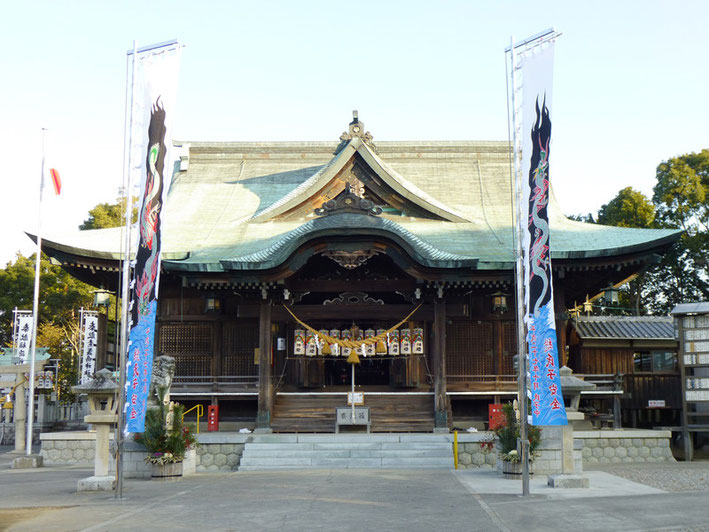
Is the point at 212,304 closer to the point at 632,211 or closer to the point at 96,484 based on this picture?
the point at 96,484

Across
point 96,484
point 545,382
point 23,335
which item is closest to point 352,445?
point 96,484

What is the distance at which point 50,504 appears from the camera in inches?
487

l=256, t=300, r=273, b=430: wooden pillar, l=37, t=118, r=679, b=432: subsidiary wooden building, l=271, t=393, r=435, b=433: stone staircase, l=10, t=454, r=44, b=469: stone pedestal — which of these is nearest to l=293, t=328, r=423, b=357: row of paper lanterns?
l=37, t=118, r=679, b=432: subsidiary wooden building

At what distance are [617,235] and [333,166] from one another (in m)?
9.56

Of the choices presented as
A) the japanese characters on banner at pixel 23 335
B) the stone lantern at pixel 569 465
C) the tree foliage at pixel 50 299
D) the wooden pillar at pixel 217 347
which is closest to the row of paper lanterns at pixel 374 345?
the wooden pillar at pixel 217 347

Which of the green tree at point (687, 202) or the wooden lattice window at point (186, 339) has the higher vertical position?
the green tree at point (687, 202)

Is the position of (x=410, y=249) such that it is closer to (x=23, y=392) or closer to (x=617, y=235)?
(x=617, y=235)

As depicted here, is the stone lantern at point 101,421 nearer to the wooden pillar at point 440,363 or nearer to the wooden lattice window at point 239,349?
the wooden lattice window at point 239,349

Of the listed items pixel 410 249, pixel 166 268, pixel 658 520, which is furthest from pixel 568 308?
pixel 658 520

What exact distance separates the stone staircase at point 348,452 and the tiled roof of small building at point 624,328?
930 cm

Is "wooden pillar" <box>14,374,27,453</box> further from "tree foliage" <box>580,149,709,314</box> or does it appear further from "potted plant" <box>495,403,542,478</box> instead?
"tree foliage" <box>580,149,709,314</box>

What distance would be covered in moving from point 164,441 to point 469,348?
1058cm

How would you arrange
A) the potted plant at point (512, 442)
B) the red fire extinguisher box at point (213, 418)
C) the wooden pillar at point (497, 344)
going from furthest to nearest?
1. the wooden pillar at point (497, 344)
2. the red fire extinguisher box at point (213, 418)
3. the potted plant at point (512, 442)

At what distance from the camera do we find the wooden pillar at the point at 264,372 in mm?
20984
